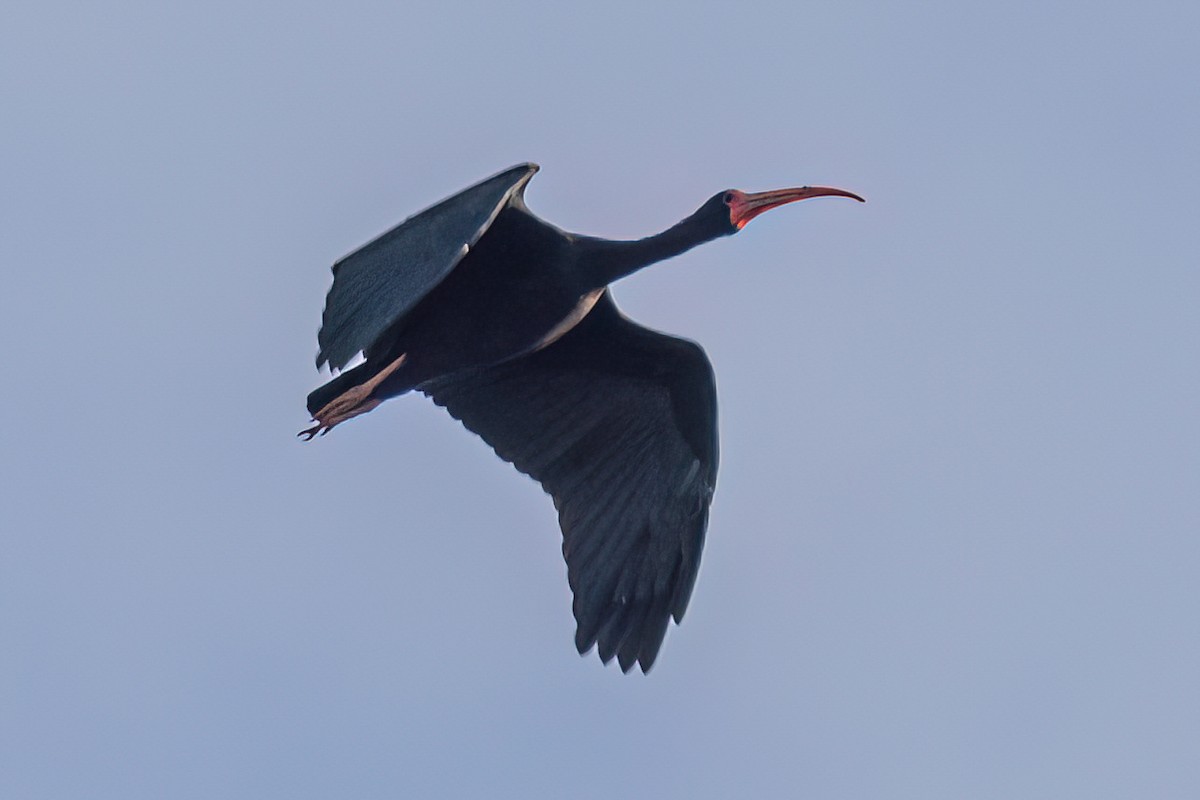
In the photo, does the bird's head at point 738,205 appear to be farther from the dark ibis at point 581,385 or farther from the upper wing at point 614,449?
the upper wing at point 614,449

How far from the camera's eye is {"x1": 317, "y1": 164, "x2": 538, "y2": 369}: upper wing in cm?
1016

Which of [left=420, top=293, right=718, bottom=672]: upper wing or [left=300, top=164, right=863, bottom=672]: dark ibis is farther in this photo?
[left=420, top=293, right=718, bottom=672]: upper wing

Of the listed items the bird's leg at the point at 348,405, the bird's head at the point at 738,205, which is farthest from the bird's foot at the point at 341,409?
the bird's head at the point at 738,205

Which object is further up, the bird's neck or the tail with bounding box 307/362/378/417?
the bird's neck

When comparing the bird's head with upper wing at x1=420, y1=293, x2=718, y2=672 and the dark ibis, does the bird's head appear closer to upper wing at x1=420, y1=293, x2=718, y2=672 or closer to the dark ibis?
the dark ibis

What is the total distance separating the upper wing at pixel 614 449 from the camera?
40.1ft

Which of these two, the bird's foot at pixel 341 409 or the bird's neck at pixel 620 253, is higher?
the bird's neck at pixel 620 253

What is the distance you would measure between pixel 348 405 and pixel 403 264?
1.20 metres

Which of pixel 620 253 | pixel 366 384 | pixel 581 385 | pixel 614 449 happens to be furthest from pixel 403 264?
pixel 614 449

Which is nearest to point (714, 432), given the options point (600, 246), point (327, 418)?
point (600, 246)

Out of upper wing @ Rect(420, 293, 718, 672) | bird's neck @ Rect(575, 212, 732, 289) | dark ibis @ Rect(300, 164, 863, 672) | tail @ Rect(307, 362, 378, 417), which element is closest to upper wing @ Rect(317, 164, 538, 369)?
dark ibis @ Rect(300, 164, 863, 672)

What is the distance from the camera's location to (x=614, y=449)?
12.6 metres

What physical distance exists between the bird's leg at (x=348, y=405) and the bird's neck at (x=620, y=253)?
118 centimetres

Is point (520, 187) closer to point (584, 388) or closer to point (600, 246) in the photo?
point (600, 246)
